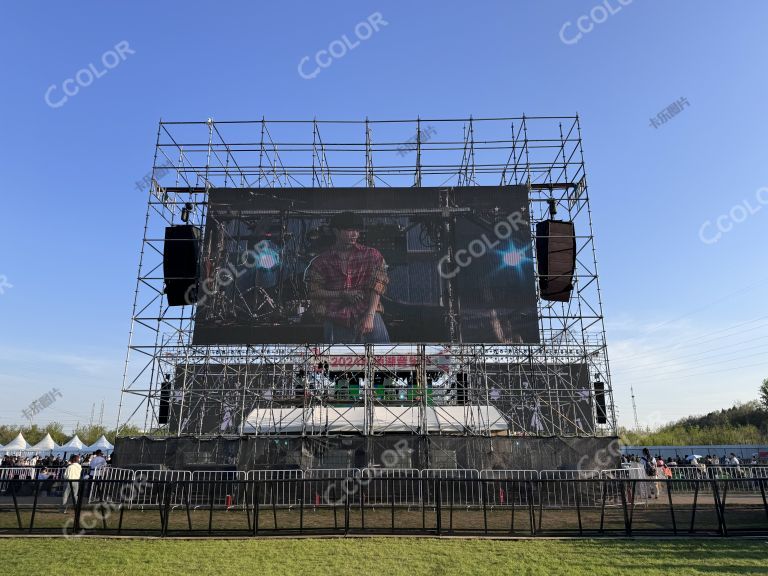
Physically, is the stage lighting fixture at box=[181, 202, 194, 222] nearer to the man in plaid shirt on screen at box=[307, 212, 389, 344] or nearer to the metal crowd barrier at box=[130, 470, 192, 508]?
the man in plaid shirt on screen at box=[307, 212, 389, 344]

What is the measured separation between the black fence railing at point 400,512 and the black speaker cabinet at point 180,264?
9237mm

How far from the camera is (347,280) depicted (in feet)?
60.0

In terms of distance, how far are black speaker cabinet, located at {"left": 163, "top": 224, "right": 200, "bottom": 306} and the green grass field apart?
36.5ft

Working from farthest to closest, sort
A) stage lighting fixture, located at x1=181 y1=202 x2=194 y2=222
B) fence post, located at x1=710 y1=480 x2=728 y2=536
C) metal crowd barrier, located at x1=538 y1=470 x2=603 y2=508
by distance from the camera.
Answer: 1. stage lighting fixture, located at x1=181 y1=202 x2=194 y2=222
2. metal crowd barrier, located at x1=538 y1=470 x2=603 y2=508
3. fence post, located at x1=710 y1=480 x2=728 y2=536

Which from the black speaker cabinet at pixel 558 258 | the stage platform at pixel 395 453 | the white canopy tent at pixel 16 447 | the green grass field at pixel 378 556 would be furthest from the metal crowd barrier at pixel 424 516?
the white canopy tent at pixel 16 447

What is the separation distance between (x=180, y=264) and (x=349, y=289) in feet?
21.1

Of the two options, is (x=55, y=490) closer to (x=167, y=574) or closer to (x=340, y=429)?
(x=167, y=574)

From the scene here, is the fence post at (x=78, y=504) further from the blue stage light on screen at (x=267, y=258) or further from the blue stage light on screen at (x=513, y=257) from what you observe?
the blue stage light on screen at (x=513, y=257)

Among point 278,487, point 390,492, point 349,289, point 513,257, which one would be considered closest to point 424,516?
point 390,492

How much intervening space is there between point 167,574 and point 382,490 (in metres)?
5.35

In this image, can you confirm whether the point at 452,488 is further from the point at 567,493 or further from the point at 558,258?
the point at 558,258

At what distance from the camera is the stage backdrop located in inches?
705

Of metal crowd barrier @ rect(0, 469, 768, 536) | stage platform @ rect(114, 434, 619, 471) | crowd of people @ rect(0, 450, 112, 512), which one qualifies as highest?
stage platform @ rect(114, 434, 619, 471)

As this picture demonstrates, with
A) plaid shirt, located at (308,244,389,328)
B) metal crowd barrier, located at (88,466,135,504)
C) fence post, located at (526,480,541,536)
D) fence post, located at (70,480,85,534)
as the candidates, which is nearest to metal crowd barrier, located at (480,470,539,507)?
fence post, located at (526,480,541,536)
